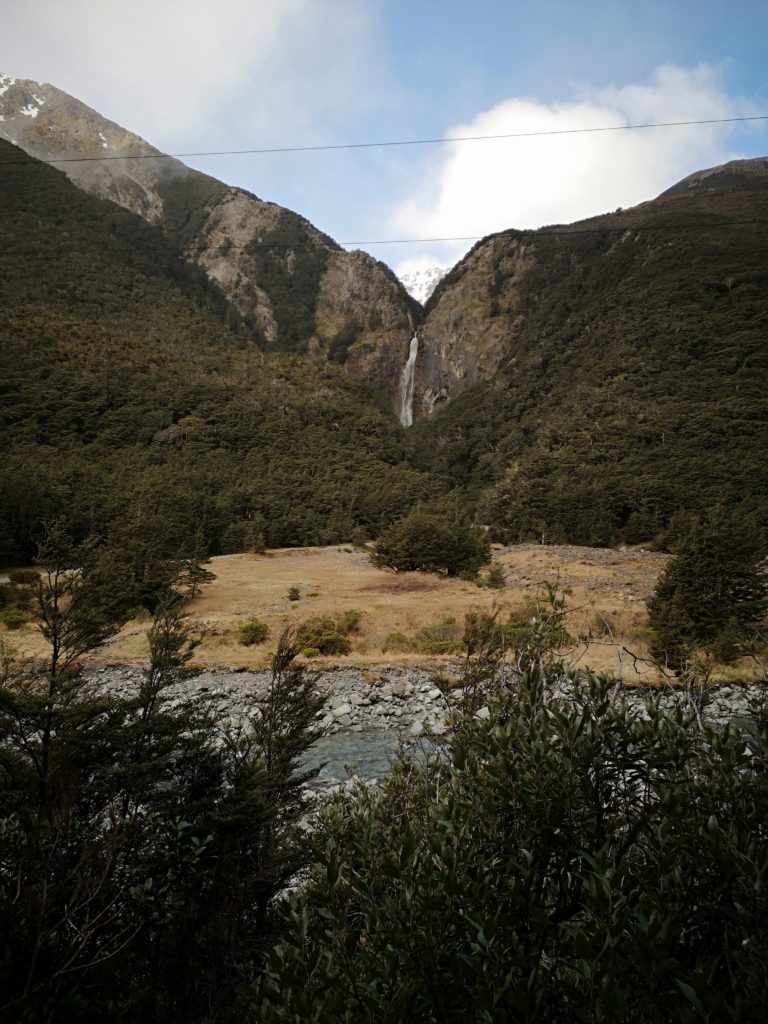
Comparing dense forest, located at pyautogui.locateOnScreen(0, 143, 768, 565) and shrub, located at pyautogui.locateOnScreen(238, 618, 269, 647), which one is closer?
shrub, located at pyautogui.locateOnScreen(238, 618, 269, 647)

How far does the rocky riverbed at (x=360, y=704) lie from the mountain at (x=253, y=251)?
333ft

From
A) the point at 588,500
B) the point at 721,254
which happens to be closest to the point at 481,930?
the point at 588,500

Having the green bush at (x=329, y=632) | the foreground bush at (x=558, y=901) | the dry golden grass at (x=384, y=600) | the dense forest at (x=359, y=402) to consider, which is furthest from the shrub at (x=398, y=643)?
the foreground bush at (x=558, y=901)

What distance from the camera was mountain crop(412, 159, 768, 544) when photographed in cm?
4606

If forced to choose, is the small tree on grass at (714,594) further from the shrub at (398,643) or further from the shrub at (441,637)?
the shrub at (398,643)

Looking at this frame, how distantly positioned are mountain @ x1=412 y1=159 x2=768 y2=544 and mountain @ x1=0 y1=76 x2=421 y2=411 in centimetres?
1263

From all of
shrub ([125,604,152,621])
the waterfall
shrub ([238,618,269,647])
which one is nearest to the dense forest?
shrub ([125,604,152,621])

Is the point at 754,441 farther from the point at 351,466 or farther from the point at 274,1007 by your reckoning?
the point at 274,1007

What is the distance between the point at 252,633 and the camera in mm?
19516

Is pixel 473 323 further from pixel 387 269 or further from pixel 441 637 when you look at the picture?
pixel 441 637

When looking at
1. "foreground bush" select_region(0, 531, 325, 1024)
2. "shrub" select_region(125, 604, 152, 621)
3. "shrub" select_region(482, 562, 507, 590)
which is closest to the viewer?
"foreground bush" select_region(0, 531, 325, 1024)

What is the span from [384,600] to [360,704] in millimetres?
→ 10825

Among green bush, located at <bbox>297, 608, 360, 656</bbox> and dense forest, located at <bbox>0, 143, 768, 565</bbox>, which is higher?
dense forest, located at <bbox>0, 143, 768, 565</bbox>

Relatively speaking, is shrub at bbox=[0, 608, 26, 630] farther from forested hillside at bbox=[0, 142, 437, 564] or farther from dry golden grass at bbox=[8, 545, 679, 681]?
forested hillside at bbox=[0, 142, 437, 564]
